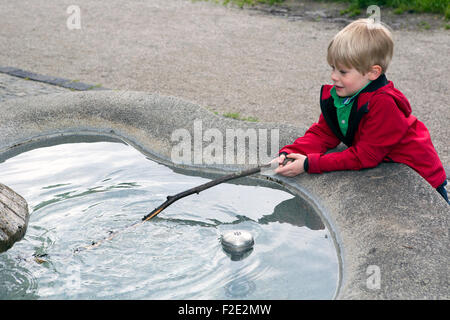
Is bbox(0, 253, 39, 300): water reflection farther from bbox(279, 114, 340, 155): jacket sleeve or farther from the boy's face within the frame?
the boy's face

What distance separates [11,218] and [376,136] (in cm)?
216

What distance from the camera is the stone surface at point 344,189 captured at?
248 cm

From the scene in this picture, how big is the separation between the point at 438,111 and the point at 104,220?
3843mm

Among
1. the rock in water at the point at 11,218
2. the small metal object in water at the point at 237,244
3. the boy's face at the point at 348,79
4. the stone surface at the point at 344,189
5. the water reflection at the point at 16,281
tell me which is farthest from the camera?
the boy's face at the point at 348,79

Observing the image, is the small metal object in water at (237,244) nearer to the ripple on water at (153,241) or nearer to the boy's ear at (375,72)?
the ripple on water at (153,241)

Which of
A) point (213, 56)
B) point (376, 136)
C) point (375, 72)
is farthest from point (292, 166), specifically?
point (213, 56)

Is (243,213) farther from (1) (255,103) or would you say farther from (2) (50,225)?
(1) (255,103)

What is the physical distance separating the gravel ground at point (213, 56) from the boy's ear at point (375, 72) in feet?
5.68

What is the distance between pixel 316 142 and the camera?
11.9 feet

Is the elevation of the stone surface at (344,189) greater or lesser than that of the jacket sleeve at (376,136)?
lesser

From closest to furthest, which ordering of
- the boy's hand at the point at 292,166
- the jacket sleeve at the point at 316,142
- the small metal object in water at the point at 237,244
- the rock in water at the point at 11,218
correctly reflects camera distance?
the small metal object in water at the point at 237,244, the rock in water at the point at 11,218, the boy's hand at the point at 292,166, the jacket sleeve at the point at 316,142

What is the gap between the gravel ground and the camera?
603cm

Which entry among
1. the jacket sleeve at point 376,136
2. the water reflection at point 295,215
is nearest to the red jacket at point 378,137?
the jacket sleeve at point 376,136

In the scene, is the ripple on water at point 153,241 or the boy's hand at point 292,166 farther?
the boy's hand at point 292,166
